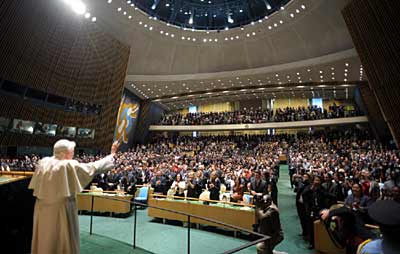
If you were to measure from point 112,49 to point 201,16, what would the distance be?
33.0ft

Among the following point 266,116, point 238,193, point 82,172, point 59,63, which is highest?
point 59,63

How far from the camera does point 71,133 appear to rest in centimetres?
1692

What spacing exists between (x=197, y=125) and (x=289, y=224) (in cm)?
2189

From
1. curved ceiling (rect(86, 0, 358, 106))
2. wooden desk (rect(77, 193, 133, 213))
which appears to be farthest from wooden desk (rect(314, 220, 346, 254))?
curved ceiling (rect(86, 0, 358, 106))

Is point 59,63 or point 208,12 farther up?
point 208,12

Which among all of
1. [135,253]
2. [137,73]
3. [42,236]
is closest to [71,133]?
[137,73]

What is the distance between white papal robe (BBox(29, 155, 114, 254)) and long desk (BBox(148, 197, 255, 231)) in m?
4.37

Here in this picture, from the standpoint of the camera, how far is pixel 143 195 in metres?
8.86

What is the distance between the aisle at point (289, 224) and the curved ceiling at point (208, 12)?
15716 mm

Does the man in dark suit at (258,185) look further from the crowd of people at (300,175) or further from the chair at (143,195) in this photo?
the chair at (143,195)

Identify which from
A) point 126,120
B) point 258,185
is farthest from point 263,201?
point 126,120

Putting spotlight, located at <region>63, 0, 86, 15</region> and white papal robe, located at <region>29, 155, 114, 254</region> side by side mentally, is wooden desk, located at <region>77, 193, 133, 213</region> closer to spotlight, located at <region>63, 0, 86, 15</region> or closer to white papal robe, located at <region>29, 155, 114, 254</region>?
white papal robe, located at <region>29, 155, 114, 254</region>

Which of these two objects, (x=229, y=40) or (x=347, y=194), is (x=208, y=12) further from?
(x=347, y=194)

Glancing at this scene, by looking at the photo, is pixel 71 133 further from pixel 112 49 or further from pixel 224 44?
pixel 224 44
